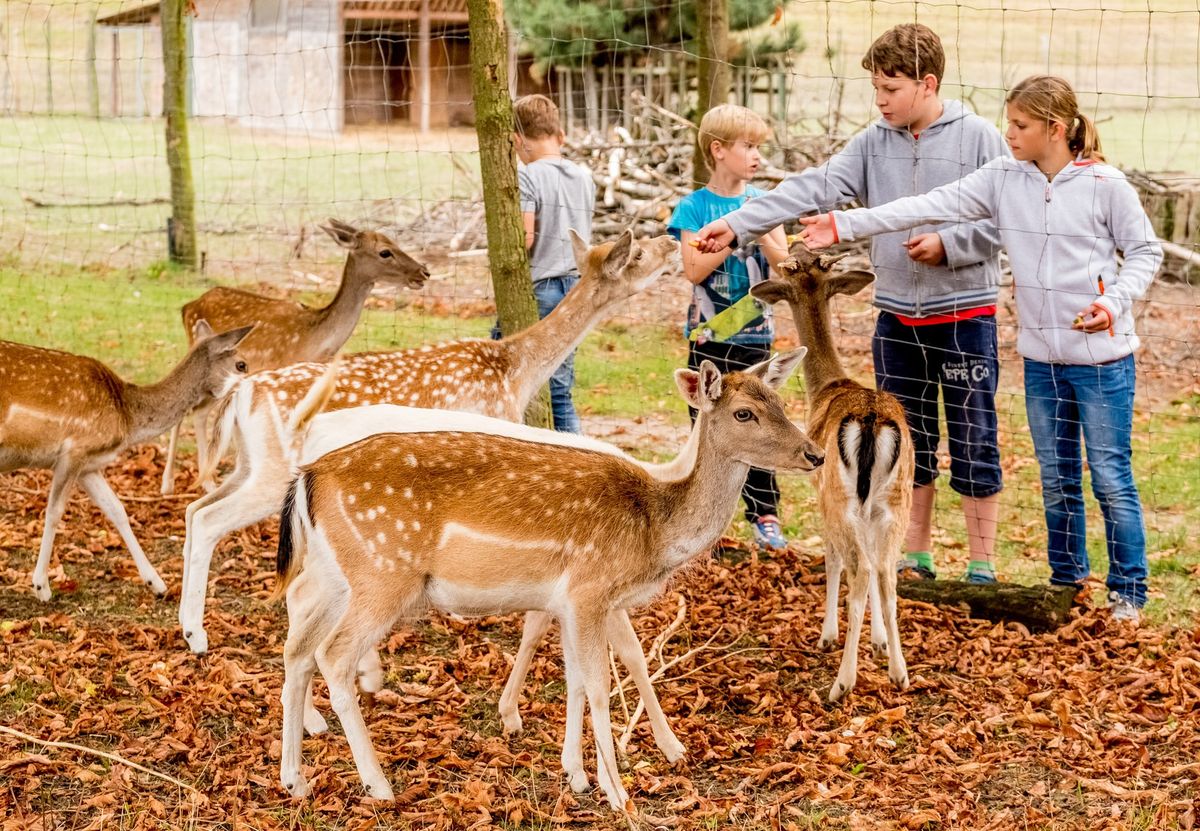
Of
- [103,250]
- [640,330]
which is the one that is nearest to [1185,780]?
[640,330]

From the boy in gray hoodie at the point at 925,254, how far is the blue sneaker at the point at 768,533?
0.83 meters

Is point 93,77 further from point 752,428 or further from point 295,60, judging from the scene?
point 752,428

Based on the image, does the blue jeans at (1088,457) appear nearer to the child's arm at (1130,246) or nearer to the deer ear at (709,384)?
the child's arm at (1130,246)

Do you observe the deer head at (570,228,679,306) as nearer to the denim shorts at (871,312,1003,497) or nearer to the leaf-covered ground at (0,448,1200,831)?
the denim shorts at (871,312,1003,497)

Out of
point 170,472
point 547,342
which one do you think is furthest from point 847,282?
point 170,472

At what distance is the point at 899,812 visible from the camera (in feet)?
13.1

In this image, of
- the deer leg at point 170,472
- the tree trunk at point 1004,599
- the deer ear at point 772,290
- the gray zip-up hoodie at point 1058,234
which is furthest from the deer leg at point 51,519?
the tree trunk at point 1004,599

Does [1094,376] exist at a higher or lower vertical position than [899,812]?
higher

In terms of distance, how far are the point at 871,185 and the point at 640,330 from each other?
5.93 m

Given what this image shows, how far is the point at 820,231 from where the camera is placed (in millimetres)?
5402

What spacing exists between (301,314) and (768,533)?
9.47 feet

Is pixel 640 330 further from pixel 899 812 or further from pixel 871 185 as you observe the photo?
pixel 899 812

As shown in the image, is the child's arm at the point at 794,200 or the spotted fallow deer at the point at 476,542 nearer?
the spotted fallow deer at the point at 476,542

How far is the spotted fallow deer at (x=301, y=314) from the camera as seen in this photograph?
736 cm
